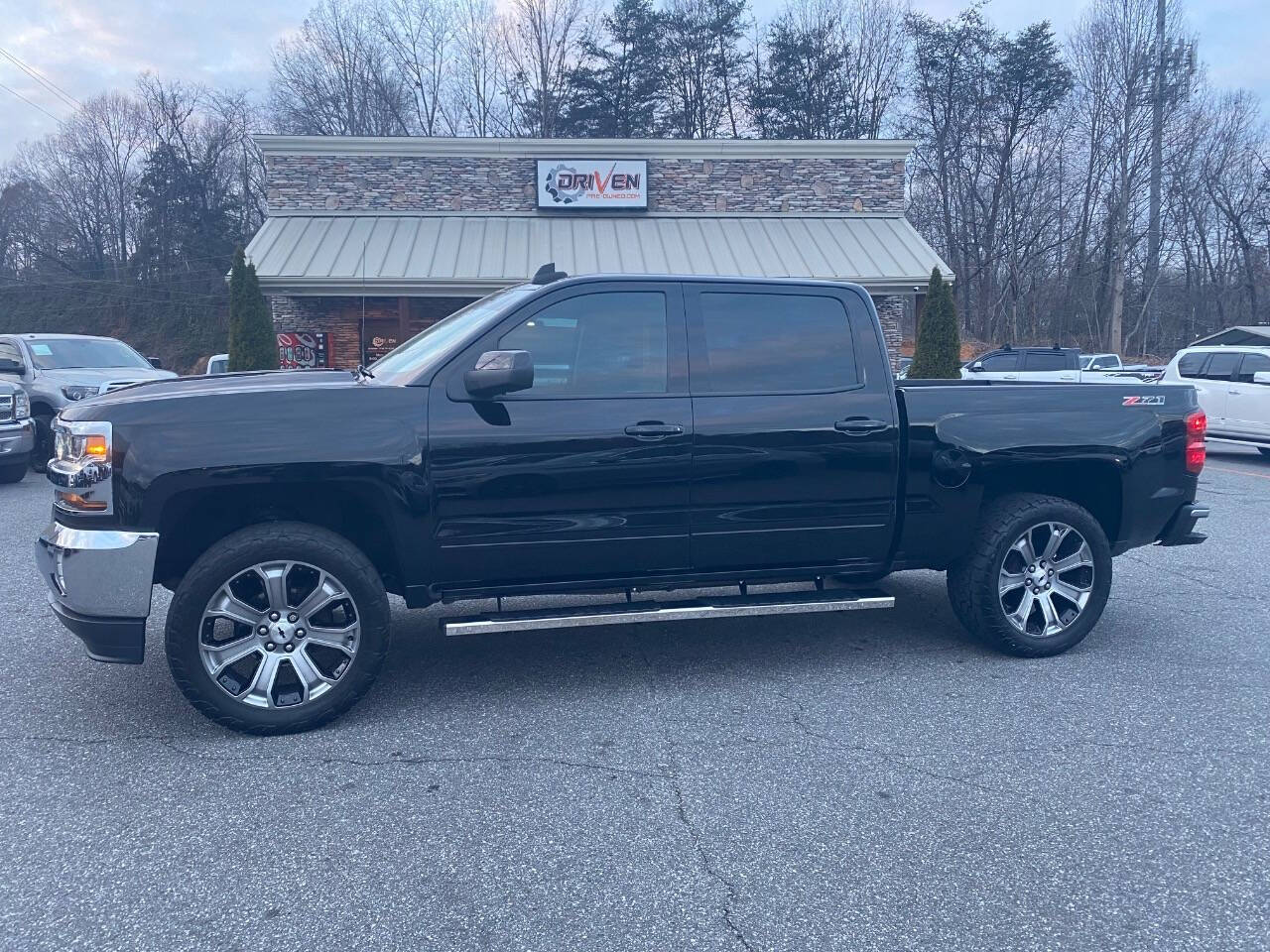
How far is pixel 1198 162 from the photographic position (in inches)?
1543

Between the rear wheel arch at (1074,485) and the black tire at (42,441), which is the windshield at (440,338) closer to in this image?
the rear wheel arch at (1074,485)

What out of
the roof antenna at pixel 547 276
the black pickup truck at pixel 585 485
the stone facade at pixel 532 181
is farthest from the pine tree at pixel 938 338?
the roof antenna at pixel 547 276

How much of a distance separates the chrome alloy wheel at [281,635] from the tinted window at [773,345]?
2.00 metres

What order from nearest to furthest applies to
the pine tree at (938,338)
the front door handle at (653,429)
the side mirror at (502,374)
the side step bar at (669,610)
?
the side mirror at (502,374) → the side step bar at (669,610) → the front door handle at (653,429) → the pine tree at (938,338)

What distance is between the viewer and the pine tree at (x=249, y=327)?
64.1 ft

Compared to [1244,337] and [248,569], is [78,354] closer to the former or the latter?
[248,569]

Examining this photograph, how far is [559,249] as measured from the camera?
896 inches

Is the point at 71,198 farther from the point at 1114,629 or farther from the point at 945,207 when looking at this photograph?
the point at 1114,629

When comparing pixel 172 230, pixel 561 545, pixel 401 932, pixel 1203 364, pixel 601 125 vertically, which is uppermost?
pixel 601 125

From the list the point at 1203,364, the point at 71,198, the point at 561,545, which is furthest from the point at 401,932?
the point at 71,198

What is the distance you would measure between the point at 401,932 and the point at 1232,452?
18785 mm

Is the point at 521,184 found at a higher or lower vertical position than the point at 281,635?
higher

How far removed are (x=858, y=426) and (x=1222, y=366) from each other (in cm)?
1340

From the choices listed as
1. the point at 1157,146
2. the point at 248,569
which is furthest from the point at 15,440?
the point at 1157,146
